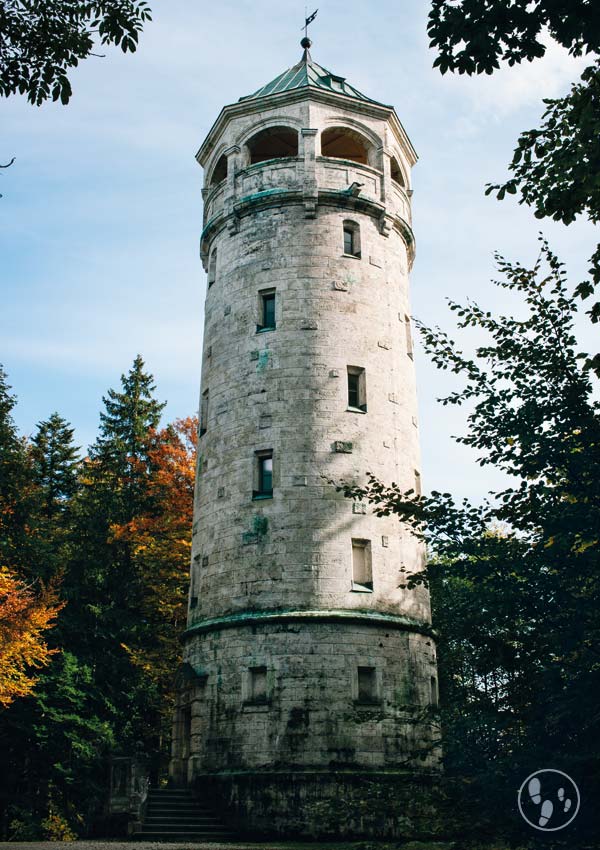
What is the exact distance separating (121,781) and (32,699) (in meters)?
9.01

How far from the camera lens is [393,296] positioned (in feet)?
80.1

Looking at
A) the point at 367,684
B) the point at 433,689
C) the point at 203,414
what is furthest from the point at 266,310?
the point at 433,689

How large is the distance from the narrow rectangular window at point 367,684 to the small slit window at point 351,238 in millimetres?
11825

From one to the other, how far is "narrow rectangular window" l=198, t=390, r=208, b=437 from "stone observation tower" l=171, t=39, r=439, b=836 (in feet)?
0.23

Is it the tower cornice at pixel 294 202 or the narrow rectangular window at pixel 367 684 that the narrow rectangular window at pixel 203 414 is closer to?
the tower cornice at pixel 294 202

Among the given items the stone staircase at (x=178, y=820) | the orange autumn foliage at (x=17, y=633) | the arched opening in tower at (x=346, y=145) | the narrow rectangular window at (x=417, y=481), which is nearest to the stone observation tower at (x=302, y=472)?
the arched opening in tower at (x=346, y=145)

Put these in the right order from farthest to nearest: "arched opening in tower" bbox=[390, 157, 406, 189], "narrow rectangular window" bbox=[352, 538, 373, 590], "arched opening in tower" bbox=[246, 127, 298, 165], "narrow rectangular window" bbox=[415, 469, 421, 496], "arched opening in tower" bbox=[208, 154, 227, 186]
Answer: "arched opening in tower" bbox=[208, 154, 227, 186], "arched opening in tower" bbox=[390, 157, 406, 189], "arched opening in tower" bbox=[246, 127, 298, 165], "narrow rectangular window" bbox=[415, 469, 421, 496], "narrow rectangular window" bbox=[352, 538, 373, 590]

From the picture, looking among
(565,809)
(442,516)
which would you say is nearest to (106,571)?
(442,516)

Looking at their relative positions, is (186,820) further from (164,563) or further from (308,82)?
(308,82)

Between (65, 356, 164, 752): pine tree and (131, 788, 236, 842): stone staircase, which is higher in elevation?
(65, 356, 164, 752): pine tree

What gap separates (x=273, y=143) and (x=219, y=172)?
86.1 inches

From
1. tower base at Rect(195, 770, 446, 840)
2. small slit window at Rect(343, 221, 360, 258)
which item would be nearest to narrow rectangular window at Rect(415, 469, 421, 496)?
small slit window at Rect(343, 221, 360, 258)

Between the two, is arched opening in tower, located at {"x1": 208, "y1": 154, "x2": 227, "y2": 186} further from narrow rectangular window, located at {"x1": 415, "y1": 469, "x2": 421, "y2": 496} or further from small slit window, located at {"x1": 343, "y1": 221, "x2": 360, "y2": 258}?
narrow rectangular window, located at {"x1": 415, "y1": 469, "x2": 421, "y2": 496}

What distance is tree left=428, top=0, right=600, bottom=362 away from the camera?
22.3 feet
